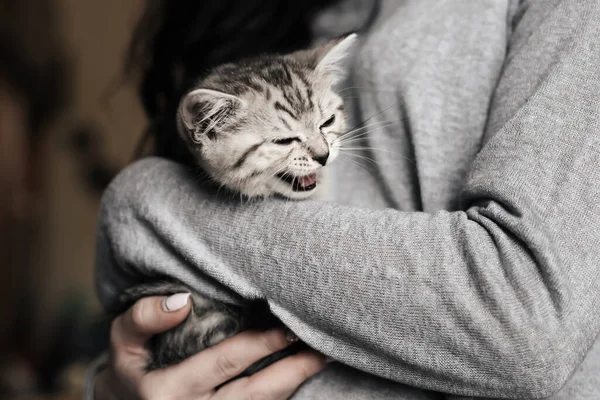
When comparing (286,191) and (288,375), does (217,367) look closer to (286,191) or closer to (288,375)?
(288,375)

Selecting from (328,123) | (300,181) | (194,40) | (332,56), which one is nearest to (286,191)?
(300,181)

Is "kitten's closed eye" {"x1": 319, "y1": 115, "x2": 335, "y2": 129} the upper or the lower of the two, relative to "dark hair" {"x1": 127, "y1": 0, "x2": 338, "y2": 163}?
lower

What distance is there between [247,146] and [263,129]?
0.04m

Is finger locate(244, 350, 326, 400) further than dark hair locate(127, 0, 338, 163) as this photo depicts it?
No

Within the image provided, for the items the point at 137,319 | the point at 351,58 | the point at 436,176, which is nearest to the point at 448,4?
the point at 351,58

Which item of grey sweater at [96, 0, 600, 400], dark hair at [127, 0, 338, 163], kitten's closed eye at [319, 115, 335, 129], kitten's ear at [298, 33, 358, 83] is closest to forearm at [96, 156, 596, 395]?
grey sweater at [96, 0, 600, 400]

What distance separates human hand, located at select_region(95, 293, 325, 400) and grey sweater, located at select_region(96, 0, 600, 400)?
0.05 m

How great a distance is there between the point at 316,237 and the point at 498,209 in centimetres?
25

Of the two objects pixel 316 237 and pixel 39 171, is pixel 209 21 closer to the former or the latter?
pixel 316 237

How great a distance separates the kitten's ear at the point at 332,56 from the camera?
40.9 inches

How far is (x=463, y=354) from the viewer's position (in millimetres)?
687

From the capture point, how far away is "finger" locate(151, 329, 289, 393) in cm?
90

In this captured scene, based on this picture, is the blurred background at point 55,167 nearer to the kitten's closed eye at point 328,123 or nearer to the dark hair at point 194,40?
the dark hair at point 194,40

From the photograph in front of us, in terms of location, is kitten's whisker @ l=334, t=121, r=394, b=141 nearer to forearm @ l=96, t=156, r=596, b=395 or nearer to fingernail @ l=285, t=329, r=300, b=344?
forearm @ l=96, t=156, r=596, b=395
